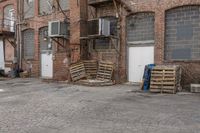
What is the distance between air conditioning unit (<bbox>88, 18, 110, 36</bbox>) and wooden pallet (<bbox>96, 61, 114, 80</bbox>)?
1719 mm

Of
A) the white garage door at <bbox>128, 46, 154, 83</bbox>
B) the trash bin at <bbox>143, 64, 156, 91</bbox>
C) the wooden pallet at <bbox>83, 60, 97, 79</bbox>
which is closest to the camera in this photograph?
the trash bin at <bbox>143, 64, 156, 91</bbox>

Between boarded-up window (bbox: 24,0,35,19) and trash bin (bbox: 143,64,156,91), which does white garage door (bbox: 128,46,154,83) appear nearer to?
trash bin (bbox: 143,64,156,91)

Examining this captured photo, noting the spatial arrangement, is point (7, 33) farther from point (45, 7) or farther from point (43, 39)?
point (45, 7)

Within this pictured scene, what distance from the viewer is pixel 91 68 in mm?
16516

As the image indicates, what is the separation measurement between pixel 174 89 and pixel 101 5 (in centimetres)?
697

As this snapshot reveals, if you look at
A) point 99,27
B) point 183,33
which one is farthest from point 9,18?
point 183,33

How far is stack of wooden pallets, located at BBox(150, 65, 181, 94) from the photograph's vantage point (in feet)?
40.0

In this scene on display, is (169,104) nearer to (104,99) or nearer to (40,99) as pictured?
(104,99)

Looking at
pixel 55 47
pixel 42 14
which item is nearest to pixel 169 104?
pixel 55 47

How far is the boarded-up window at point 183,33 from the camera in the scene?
1308cm

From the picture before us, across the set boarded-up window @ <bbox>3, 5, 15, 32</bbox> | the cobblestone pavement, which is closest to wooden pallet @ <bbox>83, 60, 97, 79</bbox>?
the cobblestone pavement

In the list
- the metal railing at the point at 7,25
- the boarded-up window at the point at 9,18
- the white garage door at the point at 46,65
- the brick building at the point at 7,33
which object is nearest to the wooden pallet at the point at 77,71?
the white garage door at the point at 46,65

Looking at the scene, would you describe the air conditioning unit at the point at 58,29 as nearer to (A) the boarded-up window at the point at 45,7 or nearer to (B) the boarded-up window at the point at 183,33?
(A) the boarded-up window at the point at 45,7

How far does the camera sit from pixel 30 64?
22047mm
